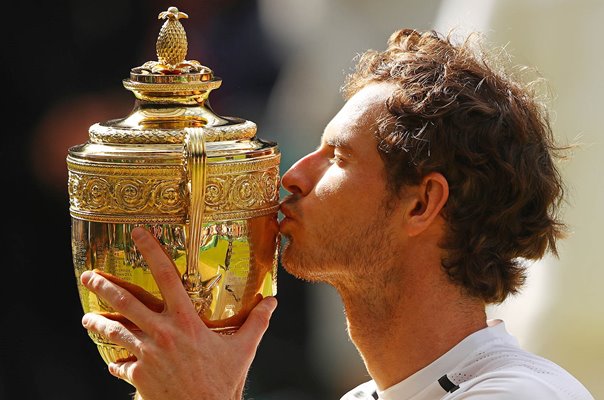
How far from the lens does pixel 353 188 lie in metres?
2.68

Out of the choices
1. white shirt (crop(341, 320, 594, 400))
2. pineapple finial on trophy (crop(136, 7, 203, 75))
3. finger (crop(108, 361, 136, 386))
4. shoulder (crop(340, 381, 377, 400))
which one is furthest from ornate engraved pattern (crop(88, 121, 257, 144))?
shoulder (crop(340, 381, 377, 400))

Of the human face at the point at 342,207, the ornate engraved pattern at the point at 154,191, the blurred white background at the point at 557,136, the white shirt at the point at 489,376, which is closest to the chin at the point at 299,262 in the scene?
the human face at the point at 342,207

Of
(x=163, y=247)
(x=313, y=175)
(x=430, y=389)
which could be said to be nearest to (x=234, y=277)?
(x=163, y=247)

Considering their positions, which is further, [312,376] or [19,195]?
[312,376]

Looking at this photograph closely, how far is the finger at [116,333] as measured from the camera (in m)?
2.44

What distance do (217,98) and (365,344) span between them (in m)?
2.00

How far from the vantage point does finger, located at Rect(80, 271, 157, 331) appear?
2.41 meters

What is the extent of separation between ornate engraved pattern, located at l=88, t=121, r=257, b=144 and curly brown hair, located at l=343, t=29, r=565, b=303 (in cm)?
38

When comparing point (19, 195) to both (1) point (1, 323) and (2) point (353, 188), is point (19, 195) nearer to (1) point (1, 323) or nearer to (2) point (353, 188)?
(1) point (1, 323)

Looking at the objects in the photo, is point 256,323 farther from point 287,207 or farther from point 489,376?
point 489,376

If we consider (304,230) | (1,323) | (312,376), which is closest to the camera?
(304,230)

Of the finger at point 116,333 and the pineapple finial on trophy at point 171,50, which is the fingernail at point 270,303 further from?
the pineapple finial on trophy at point 171,50

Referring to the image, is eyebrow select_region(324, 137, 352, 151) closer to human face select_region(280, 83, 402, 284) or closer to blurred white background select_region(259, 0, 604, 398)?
human face select_region(280, 83, 402, 284)

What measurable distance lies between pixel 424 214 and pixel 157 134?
0.67m
